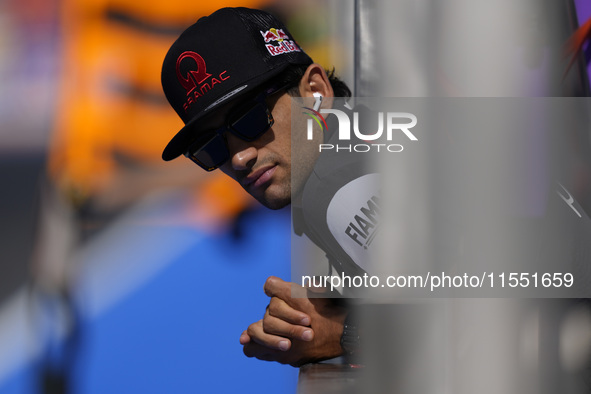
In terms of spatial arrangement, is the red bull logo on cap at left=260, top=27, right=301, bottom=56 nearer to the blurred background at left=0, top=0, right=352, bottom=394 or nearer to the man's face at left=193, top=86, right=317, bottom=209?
the man's face at left=193, top=86, right=317, bottom=209

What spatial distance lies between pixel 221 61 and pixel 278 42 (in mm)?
144

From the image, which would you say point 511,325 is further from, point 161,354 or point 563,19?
point 161,354

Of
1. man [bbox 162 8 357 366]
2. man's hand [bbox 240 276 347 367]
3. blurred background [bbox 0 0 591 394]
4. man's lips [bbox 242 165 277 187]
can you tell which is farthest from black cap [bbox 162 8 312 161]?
blurred background [bbox 0 0 591 394]

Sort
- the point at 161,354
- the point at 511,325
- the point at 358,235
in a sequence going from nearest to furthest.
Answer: the point at 511,325
the point at 358,235
the point at 161,354

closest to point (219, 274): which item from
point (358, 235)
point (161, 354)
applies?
point (161, 354)

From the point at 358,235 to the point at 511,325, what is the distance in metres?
0.21

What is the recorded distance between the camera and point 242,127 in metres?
1.09

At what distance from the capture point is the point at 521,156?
0.23 meters

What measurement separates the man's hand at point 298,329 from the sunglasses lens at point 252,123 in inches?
16.7

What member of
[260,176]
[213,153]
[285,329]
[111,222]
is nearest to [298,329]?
[285,329]

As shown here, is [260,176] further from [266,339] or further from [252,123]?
[266,339]

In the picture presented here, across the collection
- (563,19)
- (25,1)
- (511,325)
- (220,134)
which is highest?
(25,1)

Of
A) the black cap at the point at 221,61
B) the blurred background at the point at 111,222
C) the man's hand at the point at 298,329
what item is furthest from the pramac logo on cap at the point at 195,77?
the blurred background at the point at 111,222

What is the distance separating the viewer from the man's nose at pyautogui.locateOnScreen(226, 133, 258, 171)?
110 cm
